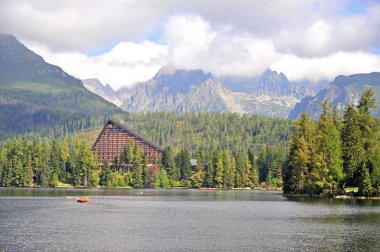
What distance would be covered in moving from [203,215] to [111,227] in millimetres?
25155

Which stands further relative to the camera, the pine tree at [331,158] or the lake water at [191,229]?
the pine tree at [331,158]

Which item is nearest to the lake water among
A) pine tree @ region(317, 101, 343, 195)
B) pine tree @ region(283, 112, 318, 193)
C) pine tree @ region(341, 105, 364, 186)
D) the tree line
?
the tree line

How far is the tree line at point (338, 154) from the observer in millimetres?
149375

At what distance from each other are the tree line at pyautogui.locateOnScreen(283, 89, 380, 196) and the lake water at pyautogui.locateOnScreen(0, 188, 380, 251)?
32.1 meters

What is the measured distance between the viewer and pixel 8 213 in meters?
106

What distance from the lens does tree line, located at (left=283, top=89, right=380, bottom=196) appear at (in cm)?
14938

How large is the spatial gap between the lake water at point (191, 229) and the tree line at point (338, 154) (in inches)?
1262

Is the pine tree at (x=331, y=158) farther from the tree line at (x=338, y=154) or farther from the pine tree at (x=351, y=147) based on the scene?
the pine tree at (x=351, y=147)

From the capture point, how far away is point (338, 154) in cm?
15550

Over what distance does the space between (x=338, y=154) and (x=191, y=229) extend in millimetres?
83877

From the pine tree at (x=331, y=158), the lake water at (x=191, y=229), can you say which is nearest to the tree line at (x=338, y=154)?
the pine tree at (x=331, y=158)

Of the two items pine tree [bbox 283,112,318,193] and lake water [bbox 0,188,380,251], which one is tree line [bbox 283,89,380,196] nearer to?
pine tree [bbox 283,112,318,193]

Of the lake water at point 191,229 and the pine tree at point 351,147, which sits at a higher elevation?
the pine tree at point 351,147

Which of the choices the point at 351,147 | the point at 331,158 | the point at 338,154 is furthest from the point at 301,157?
the point at 351,147
